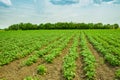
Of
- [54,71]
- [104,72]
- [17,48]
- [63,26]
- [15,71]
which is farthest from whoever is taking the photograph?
[63,26]

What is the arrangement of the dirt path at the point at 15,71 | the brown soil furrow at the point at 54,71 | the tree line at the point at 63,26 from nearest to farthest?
the brown soil furrow at the point at 54,71, the dirt path at the point at 15,71, the tree line at the point at 63,26

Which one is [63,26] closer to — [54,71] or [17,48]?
[17,48]

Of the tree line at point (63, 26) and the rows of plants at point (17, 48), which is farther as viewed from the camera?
the tree line at point (63, 26)

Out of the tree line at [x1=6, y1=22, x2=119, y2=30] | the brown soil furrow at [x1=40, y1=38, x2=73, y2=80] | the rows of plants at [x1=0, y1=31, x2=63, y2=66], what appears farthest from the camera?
the tree line at [x1=6, y1=22, x2=119, y2=30]

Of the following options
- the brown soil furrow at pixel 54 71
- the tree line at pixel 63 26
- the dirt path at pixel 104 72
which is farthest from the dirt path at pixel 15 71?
the tree line at pixel 63 26

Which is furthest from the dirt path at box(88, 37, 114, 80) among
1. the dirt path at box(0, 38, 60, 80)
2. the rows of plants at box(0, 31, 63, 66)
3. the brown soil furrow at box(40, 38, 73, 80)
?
the rows of plants at box(0, 31, 63, 66)

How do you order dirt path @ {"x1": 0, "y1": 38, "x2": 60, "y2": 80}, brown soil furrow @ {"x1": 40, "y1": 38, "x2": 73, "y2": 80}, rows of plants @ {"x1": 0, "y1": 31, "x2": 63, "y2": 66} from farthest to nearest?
rows of plants @ {"x1": 0, "y1": 31, "x2": 63, "y2": 66}
dirt path @ {"x1": 0, "y1": 38, "x2": 60, "y2": 80}
brown soil furrow @ {"x1": 40, "y1": 38, "x2": 73, "y2": 80}

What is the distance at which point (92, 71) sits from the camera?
301 inches

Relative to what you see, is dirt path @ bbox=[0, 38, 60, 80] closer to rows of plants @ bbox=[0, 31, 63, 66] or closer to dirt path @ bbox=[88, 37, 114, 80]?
rows of plants @ bbox=[0, 31, 63, 66]

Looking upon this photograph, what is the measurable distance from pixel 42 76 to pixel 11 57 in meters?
4.27

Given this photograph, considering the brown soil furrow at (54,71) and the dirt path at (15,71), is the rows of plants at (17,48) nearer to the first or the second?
the dirt path at (15,71)

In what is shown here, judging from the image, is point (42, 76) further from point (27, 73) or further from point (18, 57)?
point (18, 57)

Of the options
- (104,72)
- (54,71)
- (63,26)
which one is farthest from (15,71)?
(63,26)

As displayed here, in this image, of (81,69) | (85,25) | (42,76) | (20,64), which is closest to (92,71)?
(81,69)
